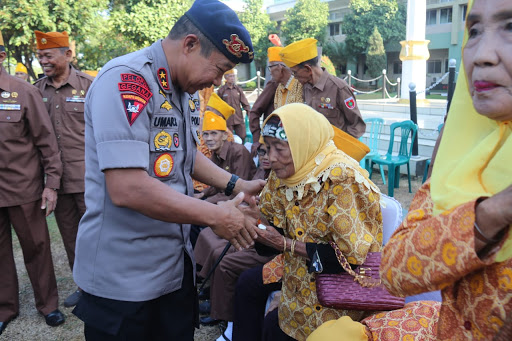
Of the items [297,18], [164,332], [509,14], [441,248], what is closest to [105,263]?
[164,332]

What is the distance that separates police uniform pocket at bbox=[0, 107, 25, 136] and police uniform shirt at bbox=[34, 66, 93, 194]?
0.52 meters

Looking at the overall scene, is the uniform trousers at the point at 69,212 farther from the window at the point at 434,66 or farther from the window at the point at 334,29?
the window at the point at 334,29

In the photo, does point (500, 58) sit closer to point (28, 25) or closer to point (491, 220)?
point (491, 220)

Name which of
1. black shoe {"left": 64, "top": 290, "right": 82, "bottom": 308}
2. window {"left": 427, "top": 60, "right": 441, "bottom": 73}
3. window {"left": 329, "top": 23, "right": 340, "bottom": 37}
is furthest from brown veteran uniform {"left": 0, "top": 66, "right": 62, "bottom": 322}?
window {"left": 329, "top": 23, "right": 340, "bottom": 37}

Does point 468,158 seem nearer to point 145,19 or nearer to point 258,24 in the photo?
point 145,19

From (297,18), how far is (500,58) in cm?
3402

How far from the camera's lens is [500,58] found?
872 millimetres

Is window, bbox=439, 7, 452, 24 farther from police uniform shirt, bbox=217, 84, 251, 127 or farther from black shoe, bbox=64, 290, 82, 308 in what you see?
black shoe, bbox=64, 290, 82, 308

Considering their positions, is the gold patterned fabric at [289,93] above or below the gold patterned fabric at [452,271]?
below

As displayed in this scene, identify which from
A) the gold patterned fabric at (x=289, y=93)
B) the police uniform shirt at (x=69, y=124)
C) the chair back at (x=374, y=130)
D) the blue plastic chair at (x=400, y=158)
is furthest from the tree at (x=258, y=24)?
the police uniform shirt at (x=69, y=124)

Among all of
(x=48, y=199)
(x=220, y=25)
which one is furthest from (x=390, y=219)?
(x=48, y=199)

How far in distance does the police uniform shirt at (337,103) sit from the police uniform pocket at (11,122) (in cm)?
283

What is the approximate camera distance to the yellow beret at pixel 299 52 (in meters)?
4.37

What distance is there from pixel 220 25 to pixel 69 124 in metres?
2.76
